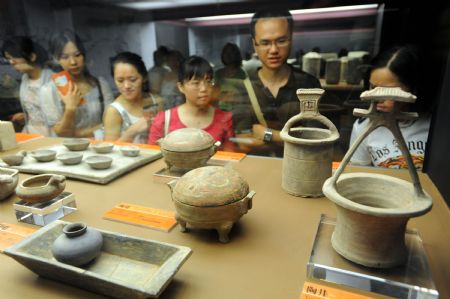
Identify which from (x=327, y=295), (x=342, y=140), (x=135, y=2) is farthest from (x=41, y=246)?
(x=135, y=2)

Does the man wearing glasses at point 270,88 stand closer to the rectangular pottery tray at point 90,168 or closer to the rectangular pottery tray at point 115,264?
the rectangular pottery tray at point 90,168

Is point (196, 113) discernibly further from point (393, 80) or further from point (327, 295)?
point (327, 295)

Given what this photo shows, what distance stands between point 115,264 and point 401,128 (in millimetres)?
2103

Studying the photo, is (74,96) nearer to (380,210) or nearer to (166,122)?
(166,122)

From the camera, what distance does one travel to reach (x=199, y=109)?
2.88 metres

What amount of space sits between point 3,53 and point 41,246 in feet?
11.8

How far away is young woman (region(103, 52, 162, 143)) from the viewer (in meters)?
3.24

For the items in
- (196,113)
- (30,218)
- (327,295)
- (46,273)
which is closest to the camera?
(327,295)

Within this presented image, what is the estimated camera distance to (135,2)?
10.8ft

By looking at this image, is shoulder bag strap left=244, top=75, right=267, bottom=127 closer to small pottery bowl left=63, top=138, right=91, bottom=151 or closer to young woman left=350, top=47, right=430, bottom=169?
young woman left=350, top=47, right=430, bottom=169

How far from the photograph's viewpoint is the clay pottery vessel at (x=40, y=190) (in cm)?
156

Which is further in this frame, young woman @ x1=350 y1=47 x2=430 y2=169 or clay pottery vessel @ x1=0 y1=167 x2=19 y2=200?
young woman @ x1=350 y1=47 x2=430 y2=169

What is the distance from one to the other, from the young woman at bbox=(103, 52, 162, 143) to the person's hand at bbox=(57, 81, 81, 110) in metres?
0.61

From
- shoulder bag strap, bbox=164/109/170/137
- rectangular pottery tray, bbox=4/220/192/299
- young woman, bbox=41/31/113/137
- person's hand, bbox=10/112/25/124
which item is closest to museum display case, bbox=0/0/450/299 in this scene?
rectangular pottery tray, bbox=4/220/192/299
